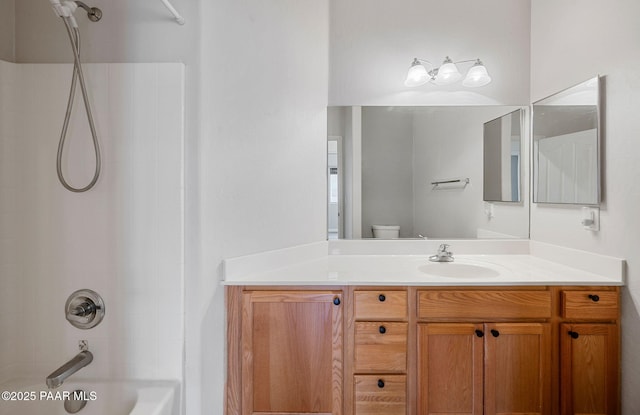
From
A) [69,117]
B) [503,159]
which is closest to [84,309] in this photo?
[69,117]

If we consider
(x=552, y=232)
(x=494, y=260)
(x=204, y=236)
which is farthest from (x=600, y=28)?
(x=204, y=236)

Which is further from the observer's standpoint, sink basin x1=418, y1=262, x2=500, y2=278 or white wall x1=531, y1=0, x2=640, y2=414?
sink basin x1=418, y1=262, x2=500, y2=278

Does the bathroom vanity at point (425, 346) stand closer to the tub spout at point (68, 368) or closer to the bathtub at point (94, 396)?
the bathtub at point (94, 396)

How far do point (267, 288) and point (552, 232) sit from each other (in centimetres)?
176

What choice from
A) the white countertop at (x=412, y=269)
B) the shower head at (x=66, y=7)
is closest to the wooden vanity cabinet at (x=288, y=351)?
the white countertop at (x=412, y=269)

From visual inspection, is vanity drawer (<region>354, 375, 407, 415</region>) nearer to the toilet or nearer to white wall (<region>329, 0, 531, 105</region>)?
the toilet

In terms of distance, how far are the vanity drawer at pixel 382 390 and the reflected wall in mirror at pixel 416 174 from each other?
887 mm

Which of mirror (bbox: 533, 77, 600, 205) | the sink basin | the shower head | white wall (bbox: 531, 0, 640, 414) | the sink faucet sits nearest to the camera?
the shower head

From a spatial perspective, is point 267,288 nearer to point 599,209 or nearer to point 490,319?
point 490,319

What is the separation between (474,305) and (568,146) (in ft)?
3.61

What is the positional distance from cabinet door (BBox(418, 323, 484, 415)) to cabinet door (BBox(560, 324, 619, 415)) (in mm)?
410

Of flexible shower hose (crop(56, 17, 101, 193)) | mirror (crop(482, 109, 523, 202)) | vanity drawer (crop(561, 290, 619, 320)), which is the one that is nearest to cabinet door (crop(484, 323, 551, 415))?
vanity drawer (crop(561, 290, 619, 320))

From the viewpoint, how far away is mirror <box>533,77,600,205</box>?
5.20 feet

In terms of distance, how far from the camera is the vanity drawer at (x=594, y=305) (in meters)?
1.47
